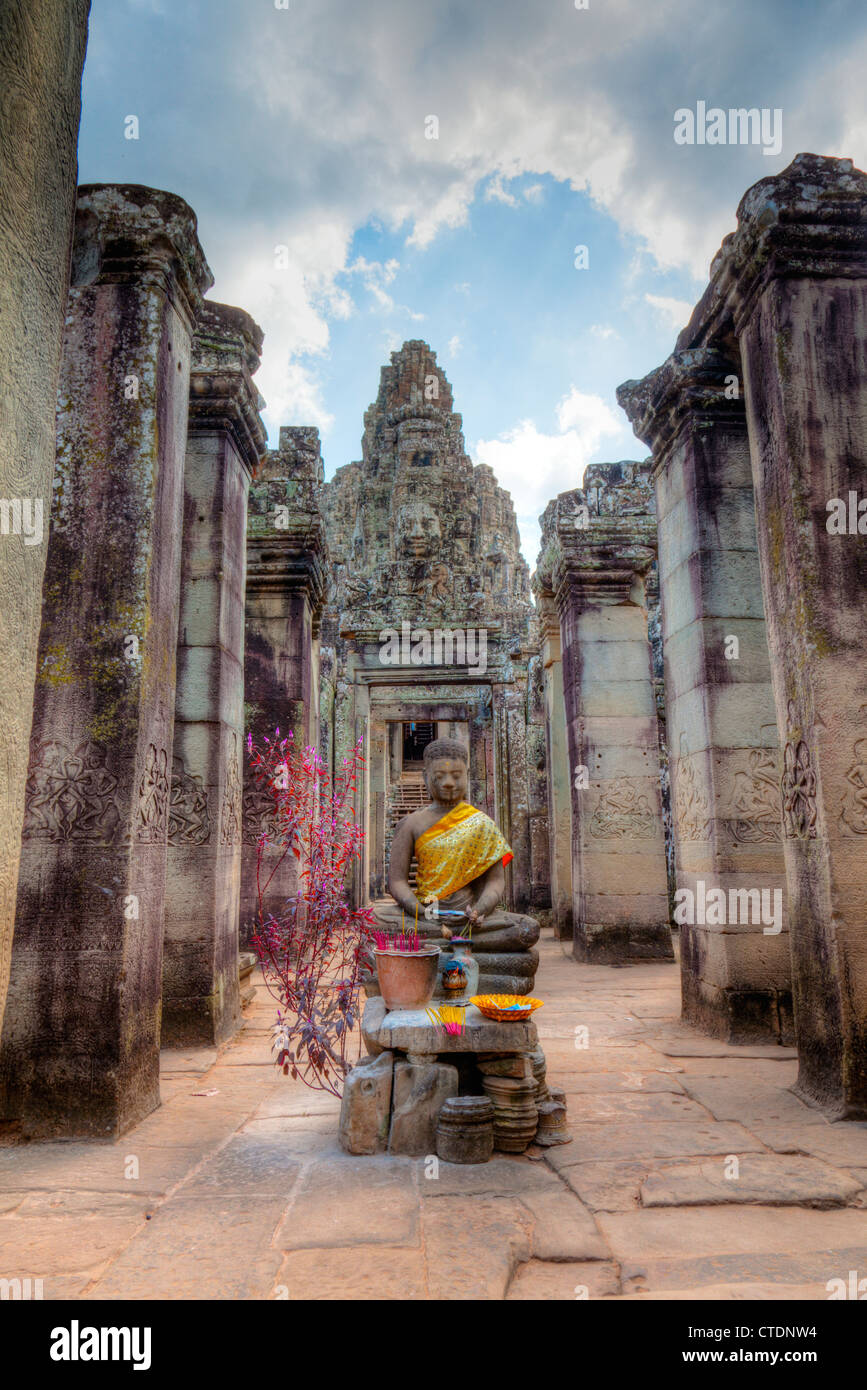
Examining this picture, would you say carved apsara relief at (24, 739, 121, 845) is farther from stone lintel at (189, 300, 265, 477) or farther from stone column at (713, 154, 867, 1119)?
stone column at (713, 154, 867, 1119)

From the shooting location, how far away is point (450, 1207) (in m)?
2.70

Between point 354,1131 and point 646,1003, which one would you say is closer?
point 354,1131

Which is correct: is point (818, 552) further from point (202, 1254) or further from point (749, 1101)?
point (202, 1254)

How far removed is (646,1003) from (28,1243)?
16.5ft

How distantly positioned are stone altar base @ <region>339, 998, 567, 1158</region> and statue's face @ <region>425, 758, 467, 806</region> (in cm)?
213

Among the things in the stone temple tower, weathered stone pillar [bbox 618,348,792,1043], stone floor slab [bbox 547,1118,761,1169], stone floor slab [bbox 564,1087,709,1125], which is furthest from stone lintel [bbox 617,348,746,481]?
the stone temple tower

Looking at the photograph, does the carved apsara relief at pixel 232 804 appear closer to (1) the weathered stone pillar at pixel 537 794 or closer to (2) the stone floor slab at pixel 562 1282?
(2) the stone floor slab at pixel 562 1282

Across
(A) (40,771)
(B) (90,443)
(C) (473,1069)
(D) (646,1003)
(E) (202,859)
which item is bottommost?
(D) (646,1003)

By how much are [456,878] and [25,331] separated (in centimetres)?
414

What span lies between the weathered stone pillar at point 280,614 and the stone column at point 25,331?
6.38 m

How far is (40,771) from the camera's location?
12.1 feet
